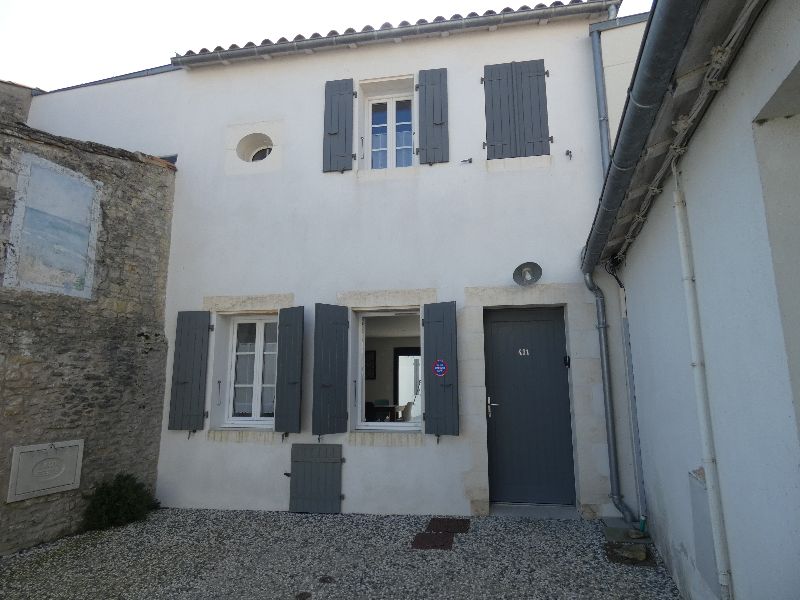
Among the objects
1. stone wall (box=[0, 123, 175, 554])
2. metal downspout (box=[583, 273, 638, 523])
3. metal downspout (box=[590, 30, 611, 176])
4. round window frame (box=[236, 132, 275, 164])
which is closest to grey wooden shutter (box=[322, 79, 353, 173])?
round window frame (box=[236, 132, 275, 164])

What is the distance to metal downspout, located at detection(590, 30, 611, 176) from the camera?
5355mm

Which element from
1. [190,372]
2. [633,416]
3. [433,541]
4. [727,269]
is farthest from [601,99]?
[190,372]

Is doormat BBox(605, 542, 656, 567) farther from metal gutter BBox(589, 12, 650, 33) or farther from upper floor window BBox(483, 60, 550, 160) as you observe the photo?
metal gutter BBox(589, 12, 650, 33)

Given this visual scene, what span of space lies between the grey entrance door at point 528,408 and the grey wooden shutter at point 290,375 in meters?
2.09

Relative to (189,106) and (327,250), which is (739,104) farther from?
(189,106)

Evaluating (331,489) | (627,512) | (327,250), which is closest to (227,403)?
(331,489)

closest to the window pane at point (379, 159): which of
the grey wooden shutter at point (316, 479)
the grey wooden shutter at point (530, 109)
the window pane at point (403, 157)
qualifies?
the window pane at point (403, 157)

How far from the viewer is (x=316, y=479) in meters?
5.43

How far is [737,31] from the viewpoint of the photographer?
1836 millimetres

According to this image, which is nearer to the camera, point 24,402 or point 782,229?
point 782,229

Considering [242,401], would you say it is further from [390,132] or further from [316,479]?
[390,132]

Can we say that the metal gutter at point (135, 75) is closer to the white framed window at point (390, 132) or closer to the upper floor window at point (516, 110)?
the white framed window at point (390, 132)

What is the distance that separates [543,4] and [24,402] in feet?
22.3

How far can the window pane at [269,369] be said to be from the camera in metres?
5.99
